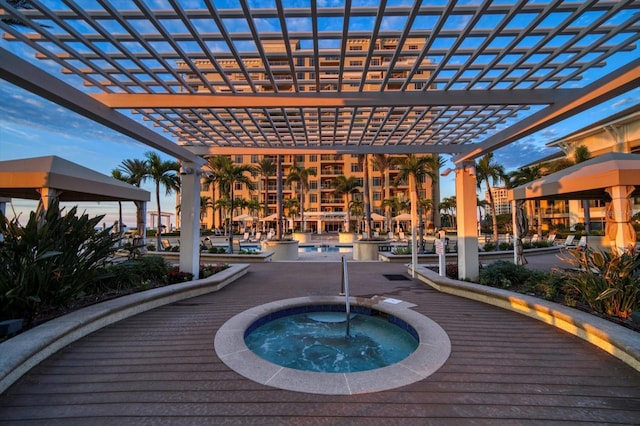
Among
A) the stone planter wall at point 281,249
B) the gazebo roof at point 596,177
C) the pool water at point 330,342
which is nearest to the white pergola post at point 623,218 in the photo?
the gazebo roof at point 596,177

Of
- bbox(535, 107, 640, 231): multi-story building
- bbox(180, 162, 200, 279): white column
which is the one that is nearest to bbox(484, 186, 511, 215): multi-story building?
bbox(535, 107, 640, 231): multi-story building

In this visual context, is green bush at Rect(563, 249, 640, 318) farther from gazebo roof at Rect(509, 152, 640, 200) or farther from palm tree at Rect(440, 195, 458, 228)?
palm tree at Rect(440, 195, 458, 228)

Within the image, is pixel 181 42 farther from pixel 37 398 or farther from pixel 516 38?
pixel 516 38

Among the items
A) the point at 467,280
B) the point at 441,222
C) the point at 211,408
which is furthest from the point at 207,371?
the point at 441,222

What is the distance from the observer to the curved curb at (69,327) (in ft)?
8.98

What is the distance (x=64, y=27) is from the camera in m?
3.63

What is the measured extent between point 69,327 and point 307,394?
131 inches

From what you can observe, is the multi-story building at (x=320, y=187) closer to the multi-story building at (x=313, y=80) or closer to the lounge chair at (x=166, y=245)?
the lounge chair at (x=166, y=245)

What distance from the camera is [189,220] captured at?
7.36m

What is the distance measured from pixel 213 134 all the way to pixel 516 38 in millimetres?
7216

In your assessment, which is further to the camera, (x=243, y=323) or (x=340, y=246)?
(x=340, y=246)

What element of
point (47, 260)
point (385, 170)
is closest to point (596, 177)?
point (47, 260)

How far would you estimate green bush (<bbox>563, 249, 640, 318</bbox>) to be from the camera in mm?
4094

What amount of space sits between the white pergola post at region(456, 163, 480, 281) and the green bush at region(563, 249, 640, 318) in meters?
2.21
